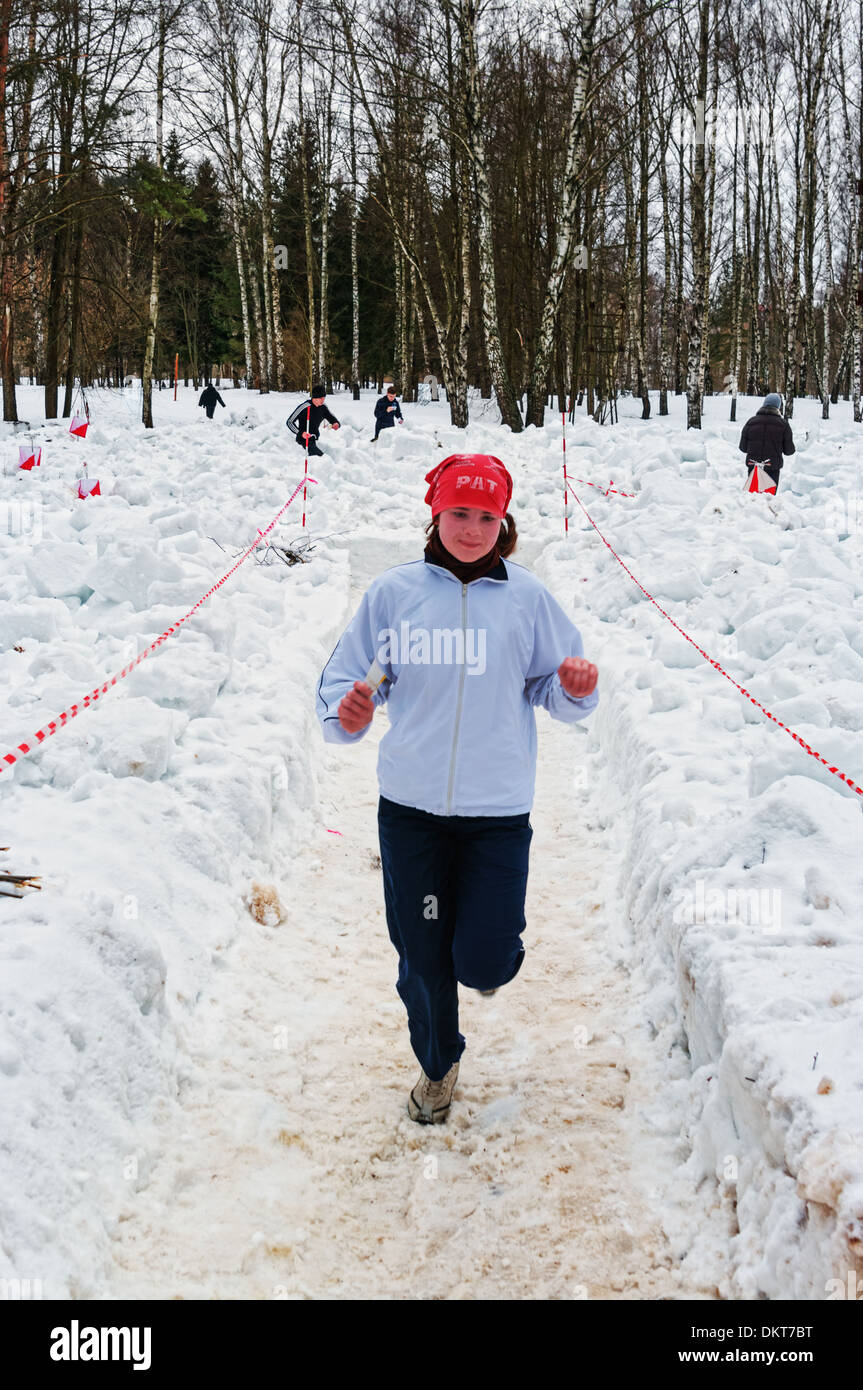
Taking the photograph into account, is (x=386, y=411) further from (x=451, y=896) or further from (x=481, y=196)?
(x=451, y=896)

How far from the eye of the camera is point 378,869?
5.13 meters

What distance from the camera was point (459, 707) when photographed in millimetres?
2764

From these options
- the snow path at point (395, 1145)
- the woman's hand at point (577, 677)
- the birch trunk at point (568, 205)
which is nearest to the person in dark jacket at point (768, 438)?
the birch trunk at point (568, 205)

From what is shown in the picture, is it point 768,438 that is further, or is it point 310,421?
point 310,421

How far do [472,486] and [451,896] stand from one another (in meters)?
1.21

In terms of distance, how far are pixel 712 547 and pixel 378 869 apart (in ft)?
16.6

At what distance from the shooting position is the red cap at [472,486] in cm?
277

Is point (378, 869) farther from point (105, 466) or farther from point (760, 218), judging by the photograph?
point (760, 218)

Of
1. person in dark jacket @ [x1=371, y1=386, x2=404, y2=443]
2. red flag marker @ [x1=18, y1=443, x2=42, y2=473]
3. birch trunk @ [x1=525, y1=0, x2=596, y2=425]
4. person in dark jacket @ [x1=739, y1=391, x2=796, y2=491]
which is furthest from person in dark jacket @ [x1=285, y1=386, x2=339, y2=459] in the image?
person in dark jacket @ [x1=739, y1=391, x2=796, y2=491]

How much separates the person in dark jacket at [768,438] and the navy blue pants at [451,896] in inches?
400

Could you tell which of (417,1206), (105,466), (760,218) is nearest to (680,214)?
(760,218)

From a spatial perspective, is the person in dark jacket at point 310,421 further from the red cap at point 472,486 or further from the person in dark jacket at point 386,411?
the red cap at point 472,486

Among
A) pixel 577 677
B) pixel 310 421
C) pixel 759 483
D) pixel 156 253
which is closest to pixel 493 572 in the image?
pixel 577 677
